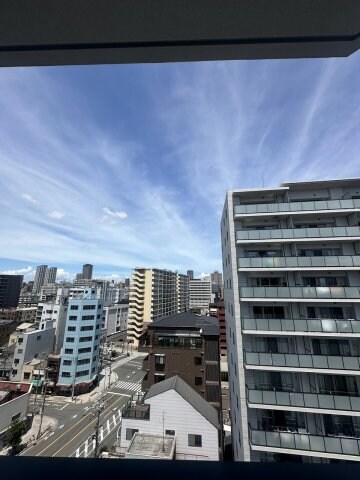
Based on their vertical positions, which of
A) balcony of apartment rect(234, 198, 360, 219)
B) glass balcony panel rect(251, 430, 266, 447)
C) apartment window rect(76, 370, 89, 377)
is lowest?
apartment window rect(76, 370, 89, 377)

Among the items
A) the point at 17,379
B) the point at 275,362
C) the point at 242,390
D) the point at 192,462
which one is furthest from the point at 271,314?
the point at 17,379

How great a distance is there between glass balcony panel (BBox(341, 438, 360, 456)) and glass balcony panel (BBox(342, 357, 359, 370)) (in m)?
2.21

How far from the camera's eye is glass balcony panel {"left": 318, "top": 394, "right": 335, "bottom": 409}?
8.50 metres

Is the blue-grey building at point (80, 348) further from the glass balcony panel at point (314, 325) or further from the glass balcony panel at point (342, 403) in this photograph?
the glass balcony panel at point (342, 403)

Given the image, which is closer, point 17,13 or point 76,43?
point 17,13

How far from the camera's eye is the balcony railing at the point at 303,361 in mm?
8820

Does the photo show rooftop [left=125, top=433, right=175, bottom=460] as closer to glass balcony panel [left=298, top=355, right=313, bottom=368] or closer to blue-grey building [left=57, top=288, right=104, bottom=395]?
glass balcony panel [left=298, top=355, right=313, bottom=368]

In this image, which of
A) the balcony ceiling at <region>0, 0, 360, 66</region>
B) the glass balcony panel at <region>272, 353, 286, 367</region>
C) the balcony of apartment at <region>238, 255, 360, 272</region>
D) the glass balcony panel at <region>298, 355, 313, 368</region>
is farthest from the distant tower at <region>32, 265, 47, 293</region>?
the balcony ceiling at <region>0, 0, 360, 66</region>

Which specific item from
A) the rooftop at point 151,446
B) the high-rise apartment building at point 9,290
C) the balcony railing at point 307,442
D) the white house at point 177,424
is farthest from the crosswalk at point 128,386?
the high-rise apartment building at point 9,290

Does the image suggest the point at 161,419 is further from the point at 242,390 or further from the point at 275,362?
the point at 275,362

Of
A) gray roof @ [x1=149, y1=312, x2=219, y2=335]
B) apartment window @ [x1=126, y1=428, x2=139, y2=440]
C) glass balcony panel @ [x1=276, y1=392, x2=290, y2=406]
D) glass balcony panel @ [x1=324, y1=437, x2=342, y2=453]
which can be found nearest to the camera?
glass balcony panel @ [x1=324, y1=437, x2=342, y2=453]

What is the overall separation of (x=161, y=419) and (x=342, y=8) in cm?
1565

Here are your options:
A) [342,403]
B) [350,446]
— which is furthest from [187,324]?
[350,446]

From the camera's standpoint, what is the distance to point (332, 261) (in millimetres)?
9906
